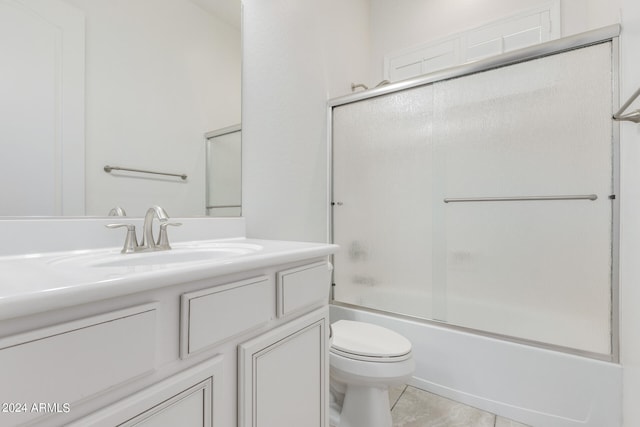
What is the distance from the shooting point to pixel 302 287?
0.85 m

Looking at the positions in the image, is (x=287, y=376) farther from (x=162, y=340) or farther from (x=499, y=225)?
(x=499, y=225)

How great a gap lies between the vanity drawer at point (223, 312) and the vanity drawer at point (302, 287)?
0.03 m

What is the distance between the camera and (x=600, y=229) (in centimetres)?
122

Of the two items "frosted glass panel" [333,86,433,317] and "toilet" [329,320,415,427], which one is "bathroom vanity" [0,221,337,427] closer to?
"toilet" [329,320,415,427]

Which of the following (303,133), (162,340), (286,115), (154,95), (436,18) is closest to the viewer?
(162,340)

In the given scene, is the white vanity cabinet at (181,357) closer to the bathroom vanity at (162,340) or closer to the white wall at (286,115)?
the bathroom vanity at (162,340)

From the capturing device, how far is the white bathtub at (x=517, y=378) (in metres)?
1.18

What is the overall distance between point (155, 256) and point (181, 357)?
0.40 m

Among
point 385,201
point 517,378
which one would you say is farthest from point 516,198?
point 517,378

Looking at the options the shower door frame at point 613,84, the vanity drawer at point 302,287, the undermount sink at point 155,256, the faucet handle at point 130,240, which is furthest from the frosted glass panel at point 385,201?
the faucet handle at point 130,240

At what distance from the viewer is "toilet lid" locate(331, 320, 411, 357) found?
116 cm

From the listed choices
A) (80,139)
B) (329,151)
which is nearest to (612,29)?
(329,151)

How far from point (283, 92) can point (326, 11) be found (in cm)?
80

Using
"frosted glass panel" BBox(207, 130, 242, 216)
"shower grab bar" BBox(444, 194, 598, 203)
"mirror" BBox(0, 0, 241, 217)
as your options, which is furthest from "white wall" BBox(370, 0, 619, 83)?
"frosted glass panel" BBox(207, 130, 242, 216)
